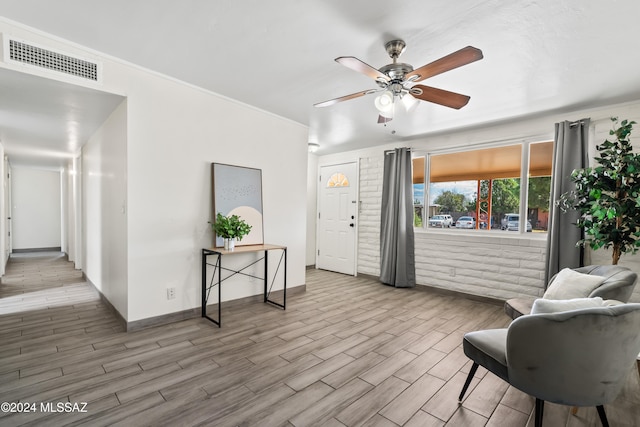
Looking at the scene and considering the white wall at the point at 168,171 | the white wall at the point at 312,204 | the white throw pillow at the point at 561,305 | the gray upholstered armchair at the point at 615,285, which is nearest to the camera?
the white throw pillow at the point at 561,305

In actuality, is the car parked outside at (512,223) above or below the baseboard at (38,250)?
above

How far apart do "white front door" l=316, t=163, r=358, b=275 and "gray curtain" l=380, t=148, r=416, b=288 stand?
80 cm

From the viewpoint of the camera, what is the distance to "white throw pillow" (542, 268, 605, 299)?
2156 millimetres

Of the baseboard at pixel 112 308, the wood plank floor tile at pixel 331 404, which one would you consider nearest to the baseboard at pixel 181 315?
the baseboard at pixel 112 308

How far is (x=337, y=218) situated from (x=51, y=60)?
14.8ft

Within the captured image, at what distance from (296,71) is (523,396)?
Answer: 10.1 feet

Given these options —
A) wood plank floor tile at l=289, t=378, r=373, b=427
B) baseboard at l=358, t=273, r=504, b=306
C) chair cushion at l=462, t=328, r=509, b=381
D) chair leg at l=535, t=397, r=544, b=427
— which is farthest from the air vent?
baseboard at l=358, t=273, r=504, b=306

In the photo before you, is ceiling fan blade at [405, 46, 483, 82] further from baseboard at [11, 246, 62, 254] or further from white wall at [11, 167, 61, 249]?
baseboard at [11, 246, 62, 254]

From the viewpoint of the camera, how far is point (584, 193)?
2.98 meters

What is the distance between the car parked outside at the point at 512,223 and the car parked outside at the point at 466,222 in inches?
15.4

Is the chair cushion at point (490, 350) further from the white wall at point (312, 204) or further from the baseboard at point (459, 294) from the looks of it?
the white wall at point (312, 204)

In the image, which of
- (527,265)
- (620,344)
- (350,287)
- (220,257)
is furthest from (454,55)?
(350,287)

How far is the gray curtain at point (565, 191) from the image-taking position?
→ 3.30m

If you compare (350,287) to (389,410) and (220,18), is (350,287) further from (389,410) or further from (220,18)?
(220,18)
